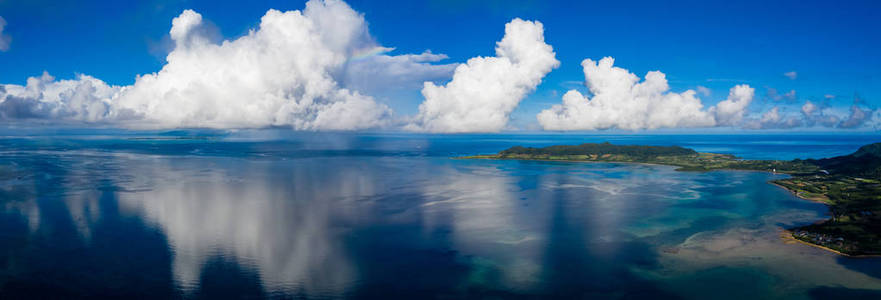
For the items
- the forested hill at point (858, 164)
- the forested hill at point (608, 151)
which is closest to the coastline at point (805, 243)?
the forested hill at point (858, 164)

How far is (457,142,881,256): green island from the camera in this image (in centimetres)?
4934

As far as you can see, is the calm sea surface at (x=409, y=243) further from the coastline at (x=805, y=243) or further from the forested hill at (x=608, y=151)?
the forested hill at (x=608, y=151)

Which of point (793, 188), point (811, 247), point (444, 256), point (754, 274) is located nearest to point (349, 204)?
point (444, 256)

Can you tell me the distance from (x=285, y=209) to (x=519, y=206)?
3534 centimetres

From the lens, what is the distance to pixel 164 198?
2985 inches

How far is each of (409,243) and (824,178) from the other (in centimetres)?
9648

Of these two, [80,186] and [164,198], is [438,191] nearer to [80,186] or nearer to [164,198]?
[164,198]

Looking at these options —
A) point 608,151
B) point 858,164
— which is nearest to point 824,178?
point 858,164

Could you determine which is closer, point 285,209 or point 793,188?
point 285,209

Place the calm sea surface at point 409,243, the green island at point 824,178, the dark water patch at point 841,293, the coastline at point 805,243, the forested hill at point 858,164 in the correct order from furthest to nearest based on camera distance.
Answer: the forested hill at point 858,164 < the green island at point 824,178 < the coastline at point 805,243 < the calm sea surface at point 409,243 < the dark water patch at point 841,293

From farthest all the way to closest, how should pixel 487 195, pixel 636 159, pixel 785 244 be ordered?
pixel 636 159 → pixel 487 195 → pixel 785 244

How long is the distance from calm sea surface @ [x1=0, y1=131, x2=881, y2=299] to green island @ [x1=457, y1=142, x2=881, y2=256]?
11.7ft

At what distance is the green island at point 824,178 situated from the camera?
4934cm

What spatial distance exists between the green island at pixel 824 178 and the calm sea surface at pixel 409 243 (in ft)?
11.7
